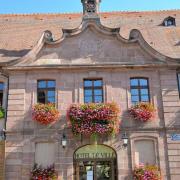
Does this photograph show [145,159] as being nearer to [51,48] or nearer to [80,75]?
[80,75]

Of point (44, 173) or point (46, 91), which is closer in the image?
point (44, 173)

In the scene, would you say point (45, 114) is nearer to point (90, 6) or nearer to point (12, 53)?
point (12, 53)

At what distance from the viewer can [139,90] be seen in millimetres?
17656

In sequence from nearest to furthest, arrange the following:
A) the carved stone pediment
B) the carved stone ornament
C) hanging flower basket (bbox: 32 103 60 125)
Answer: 1. hanging flower basket (bbox: 32 103 60 125)
2. the carved stone pediment
3. the carved stone ornament

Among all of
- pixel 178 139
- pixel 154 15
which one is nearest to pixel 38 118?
pixel 178 139

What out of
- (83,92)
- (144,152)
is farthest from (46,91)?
(144,152)

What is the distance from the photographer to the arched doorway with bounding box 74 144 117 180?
16453 mm

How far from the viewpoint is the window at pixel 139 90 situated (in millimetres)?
17484

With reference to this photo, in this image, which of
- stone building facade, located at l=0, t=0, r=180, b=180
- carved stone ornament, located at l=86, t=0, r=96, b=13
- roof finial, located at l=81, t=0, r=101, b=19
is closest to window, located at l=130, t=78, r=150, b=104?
stone building facade, located at l=0, t=0, r=180, b=180

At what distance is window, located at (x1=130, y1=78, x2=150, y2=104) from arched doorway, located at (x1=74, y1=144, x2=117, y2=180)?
270cm

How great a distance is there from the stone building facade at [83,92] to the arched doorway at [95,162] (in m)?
0.07

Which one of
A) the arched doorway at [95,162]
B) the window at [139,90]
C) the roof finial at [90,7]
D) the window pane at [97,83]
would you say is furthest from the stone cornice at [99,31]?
the arched doorway at [95,162]

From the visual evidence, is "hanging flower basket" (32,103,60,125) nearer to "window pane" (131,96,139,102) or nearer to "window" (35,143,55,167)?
"window" (35,143,55,167)

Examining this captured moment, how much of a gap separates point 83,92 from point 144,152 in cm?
393
